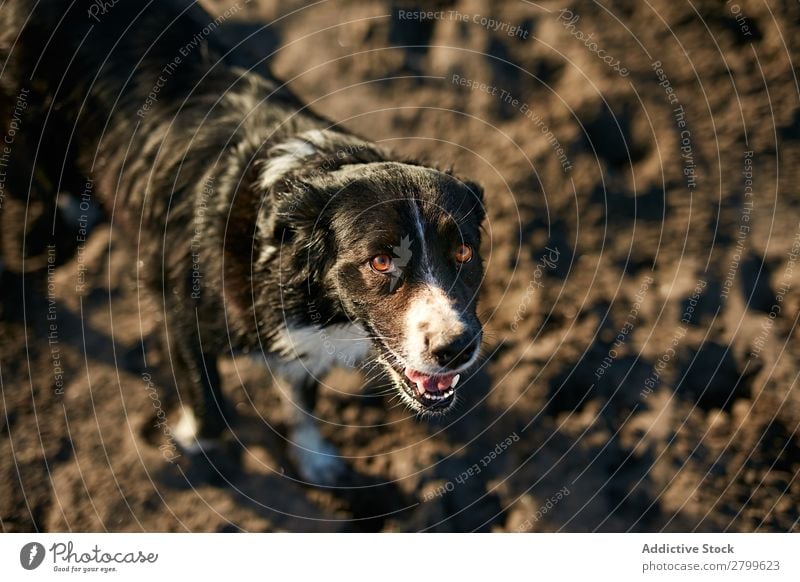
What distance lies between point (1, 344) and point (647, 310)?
4855 mm

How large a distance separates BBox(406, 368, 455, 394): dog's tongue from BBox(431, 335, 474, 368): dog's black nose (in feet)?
1.13

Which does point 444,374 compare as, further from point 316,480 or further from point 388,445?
point 316,480

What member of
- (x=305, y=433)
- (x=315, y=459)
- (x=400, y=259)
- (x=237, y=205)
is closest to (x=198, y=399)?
(x=305, y=433)

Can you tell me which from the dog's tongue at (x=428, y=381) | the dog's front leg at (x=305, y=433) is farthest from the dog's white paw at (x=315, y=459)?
the dog's tongue at (x=428, y=381)

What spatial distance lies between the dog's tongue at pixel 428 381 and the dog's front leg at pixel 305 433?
38.5 inches

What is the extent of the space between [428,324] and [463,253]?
560 mm

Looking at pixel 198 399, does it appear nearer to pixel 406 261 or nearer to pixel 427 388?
pixel 427 388

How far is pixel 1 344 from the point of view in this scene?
14.7 ft

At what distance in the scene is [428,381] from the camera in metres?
3.59

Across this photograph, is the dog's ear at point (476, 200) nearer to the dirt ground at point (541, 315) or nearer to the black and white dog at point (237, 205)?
the black and white dog at point (237, 205)

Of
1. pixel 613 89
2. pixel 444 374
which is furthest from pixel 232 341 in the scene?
pixel 613 89

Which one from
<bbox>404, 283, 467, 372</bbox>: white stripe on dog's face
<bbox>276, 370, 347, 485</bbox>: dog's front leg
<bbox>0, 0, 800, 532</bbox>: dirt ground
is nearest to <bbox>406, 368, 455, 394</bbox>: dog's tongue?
<bbox>404, 283, 467, 372</bbox>: white stripe on dog's face

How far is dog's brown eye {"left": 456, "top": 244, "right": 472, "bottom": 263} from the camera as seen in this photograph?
11.4ft

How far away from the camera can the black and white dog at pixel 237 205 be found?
3.39 m
